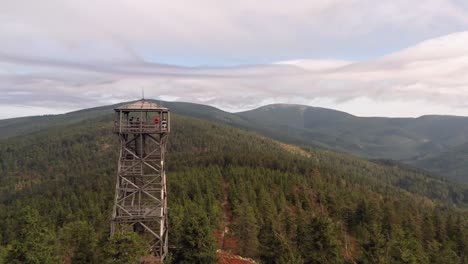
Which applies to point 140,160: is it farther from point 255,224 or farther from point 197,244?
point 255,224

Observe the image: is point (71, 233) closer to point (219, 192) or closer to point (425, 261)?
point (219, 192)

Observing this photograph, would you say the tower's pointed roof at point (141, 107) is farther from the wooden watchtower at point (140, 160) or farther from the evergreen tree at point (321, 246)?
the evergreen tree at point (321, 246)

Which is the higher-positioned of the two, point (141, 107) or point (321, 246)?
point (141, 107)

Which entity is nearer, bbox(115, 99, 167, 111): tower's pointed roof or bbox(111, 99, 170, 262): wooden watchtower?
bbox(115, 99, 167, 111): tower's pointed roof

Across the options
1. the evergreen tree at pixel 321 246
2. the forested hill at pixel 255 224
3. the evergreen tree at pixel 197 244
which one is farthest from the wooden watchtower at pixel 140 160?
the evergreen tree at pixel 321 246

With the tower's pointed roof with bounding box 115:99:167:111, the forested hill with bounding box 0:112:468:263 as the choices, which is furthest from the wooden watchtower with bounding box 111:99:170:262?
the forested hill with bounding box 0:112:468:263

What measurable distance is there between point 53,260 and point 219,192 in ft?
173

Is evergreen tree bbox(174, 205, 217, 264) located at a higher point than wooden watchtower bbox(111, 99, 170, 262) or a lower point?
lower

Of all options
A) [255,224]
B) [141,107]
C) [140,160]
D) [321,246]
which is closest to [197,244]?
[140,160]

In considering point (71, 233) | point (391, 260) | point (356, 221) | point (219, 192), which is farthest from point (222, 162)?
point (391, 260)

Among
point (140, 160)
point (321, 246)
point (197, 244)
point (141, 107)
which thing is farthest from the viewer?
point (321, 246)

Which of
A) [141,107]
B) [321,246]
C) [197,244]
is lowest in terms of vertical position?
[321,246]

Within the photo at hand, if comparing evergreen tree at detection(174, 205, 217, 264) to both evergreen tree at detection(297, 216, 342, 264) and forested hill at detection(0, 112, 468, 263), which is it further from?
evergreen tree at detection(297, 216, 342, 264)

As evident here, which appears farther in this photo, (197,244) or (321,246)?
(321,246)
